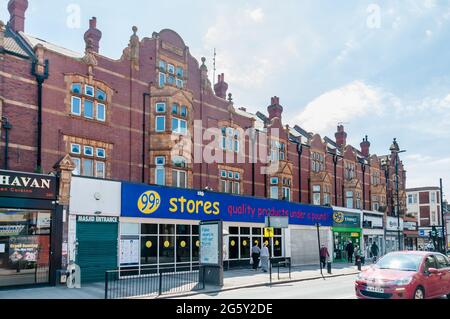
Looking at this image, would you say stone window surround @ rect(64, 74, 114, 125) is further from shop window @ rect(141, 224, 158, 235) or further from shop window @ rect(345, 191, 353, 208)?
shop window @ rect(345, 191, 353, 208)

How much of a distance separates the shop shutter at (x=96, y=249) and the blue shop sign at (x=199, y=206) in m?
1.31

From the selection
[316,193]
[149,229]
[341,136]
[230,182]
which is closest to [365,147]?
[341,136]

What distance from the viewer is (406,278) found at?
12305 millimetres

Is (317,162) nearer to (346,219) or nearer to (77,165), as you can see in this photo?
(346,219)

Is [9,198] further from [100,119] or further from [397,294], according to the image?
[397,294]

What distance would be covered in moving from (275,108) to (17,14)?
2034cm

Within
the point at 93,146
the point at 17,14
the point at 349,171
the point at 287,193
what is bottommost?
the point at 287,193

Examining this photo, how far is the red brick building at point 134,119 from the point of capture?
66.9 feet

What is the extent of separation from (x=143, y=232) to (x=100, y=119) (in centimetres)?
622

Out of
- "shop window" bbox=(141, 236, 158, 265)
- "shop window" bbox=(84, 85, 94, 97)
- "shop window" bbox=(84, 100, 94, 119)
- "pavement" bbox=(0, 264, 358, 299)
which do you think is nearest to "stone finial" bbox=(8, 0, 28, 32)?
"shop window" bbox=(84, 85, 94, 97)

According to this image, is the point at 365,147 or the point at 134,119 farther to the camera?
the point at 365,147

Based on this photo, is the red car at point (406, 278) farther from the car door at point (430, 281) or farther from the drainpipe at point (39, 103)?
the drainpipe at point (39, 103)

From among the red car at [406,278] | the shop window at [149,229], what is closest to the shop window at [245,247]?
the shop window at [149,229]
